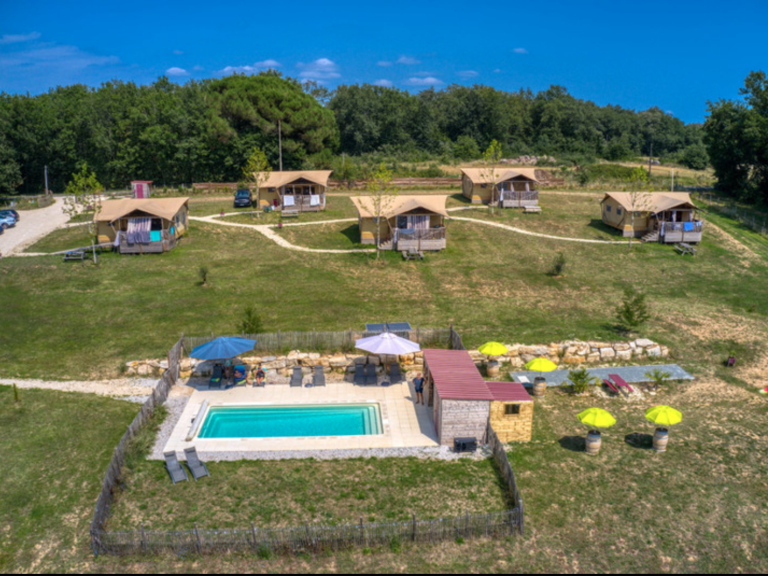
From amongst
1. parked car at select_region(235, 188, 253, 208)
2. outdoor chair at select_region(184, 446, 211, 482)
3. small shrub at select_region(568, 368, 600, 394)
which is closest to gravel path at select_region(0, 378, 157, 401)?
outdoor chair at select_region(184, 446, 211, 482)

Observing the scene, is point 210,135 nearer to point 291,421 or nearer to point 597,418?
point 291,421

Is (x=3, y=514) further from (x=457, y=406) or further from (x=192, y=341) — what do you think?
(x=457, y=406)

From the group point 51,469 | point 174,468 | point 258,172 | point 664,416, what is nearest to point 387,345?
point 174,468

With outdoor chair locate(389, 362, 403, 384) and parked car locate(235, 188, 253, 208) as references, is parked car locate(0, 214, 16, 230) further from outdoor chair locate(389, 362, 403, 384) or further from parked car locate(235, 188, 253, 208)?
outdoor chair locate(389, 362, 403, 384)

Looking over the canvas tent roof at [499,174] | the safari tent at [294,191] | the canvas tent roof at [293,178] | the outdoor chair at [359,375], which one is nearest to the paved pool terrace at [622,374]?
the outdoor chair at [359,375]

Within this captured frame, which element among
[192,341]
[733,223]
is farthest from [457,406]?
[733,223]
